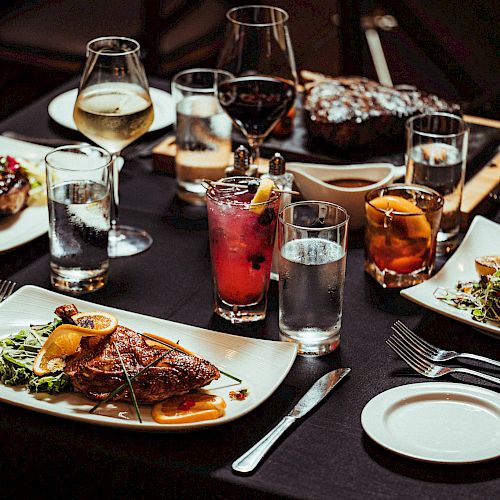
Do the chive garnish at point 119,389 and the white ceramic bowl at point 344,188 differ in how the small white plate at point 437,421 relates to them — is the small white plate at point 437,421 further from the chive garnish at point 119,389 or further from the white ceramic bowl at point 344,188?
the white ceramic bowl at point 344,188

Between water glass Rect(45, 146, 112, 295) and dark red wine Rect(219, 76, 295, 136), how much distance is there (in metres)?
0.30

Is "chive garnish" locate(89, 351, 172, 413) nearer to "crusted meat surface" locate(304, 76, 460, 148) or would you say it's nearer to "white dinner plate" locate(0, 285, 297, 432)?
"white dinner plate" locate(0, 285, 297, 432)

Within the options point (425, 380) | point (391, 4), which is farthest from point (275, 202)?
point (391, 4)

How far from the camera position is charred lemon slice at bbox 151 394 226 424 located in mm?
1127

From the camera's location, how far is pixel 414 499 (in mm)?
1024

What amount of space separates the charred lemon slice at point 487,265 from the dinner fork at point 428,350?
7.2 inches

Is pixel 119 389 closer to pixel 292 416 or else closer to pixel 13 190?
pixel 292 416

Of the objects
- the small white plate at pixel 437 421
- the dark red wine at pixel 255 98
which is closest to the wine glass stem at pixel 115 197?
the dark red wine at pixel 255 98

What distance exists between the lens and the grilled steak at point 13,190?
5.57 feet

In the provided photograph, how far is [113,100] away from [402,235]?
575 millimetres

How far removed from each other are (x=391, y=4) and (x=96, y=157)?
224 cm

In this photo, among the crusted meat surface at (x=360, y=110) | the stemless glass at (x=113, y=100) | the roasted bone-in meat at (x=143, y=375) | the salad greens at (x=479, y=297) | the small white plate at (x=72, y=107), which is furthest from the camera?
the small white plate at (x=72, y=107)

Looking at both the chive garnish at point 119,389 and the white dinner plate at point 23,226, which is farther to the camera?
the white dinner plate at point 23,226

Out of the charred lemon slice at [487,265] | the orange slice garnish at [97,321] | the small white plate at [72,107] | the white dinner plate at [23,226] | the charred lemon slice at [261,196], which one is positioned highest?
the charred lemon slice at [261,196]
